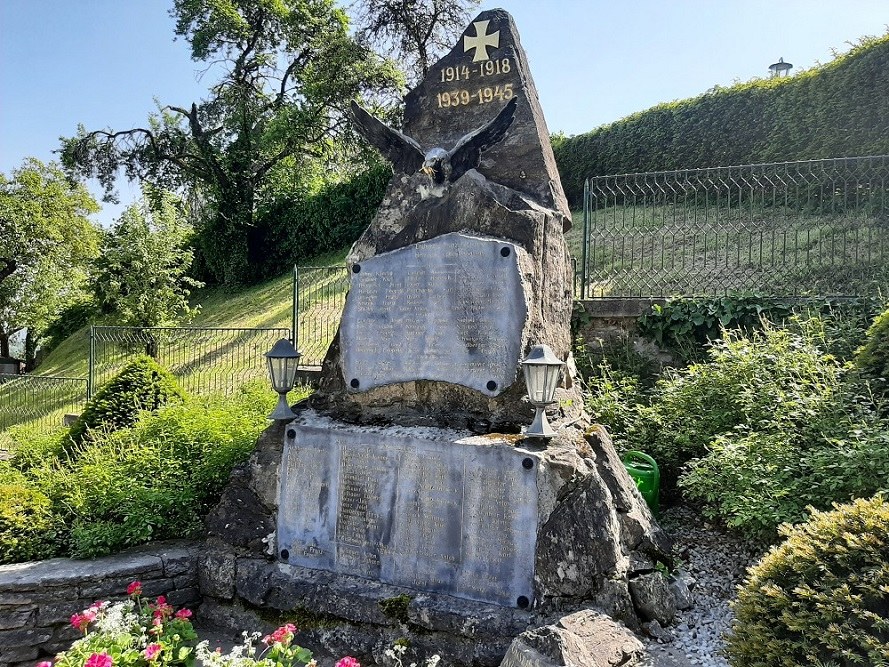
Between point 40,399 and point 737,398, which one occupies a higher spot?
point 737,398

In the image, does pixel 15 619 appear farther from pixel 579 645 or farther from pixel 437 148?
pixel 437 148

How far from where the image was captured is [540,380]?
3.33m

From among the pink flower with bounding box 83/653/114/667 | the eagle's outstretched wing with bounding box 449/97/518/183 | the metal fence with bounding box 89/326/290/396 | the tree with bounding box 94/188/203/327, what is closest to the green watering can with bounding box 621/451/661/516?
the eagle's outstretched wing with bounding box 449/97/518/183

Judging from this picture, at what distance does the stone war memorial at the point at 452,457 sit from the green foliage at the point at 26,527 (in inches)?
44.7

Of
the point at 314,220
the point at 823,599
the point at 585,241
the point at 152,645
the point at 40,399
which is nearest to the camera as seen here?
the point at 823,599

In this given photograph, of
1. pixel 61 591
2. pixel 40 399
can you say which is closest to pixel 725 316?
pixel 61 591

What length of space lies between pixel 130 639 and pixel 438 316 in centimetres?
236

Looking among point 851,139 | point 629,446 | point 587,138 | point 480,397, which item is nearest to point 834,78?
point 851,139

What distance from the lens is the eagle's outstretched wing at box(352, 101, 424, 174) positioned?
14.7 feet

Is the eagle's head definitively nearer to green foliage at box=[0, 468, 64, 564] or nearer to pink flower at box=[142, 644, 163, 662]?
pink flower at box=[142, 644, 163, 662]

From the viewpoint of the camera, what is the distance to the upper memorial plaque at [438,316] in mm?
3711

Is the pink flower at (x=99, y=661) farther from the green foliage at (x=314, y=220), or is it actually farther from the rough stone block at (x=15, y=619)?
the green foliage at (x=314, y=220)

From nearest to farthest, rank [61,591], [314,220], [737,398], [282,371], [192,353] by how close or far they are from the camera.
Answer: [61,591]
[282,371]
[737,398]
[192,353]
[314,220]

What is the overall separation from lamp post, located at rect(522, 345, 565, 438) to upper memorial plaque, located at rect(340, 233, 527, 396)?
0.31m
